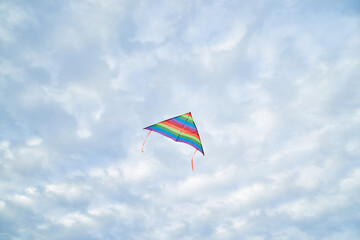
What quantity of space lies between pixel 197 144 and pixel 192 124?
1.86m

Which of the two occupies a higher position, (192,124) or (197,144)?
Result: (192,124)

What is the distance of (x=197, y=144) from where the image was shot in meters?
17.3

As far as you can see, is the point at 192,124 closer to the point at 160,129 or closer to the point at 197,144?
the point at 197,144

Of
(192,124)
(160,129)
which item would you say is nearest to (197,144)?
(192,124)

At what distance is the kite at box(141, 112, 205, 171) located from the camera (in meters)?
17.4

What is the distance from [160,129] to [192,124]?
304 centimetres

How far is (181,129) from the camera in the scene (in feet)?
58.8

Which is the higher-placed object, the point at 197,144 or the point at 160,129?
the point at 160,129

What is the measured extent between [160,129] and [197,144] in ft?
12.2

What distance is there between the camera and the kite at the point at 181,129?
57.2 ft

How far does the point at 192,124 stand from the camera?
57.3 ft

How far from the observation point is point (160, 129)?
17.9 meters
